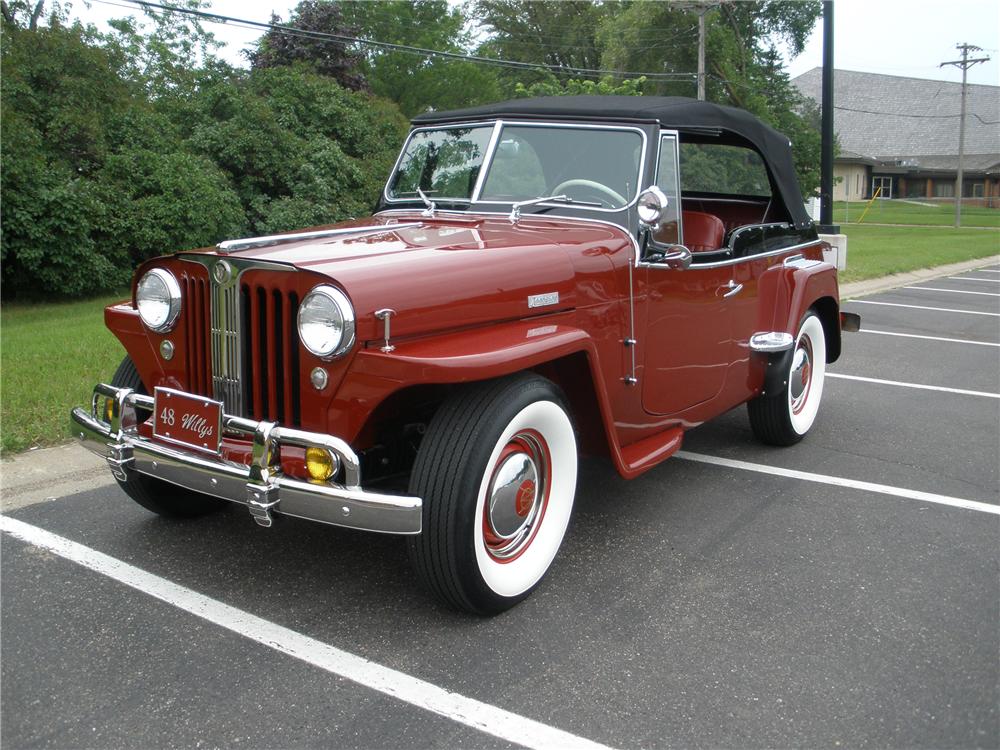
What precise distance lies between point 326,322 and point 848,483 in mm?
3083

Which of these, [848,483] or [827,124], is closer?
[848,483]

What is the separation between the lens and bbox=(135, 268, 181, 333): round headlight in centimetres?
325

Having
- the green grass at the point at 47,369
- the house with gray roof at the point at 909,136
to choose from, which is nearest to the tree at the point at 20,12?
the green grass at the point at 47,369

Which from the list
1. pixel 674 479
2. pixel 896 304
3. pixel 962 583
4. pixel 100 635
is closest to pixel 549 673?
pixel 100 635

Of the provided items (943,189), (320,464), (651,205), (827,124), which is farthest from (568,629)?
(943,189)

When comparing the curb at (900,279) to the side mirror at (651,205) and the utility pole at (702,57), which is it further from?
the utility pole at (702,57)

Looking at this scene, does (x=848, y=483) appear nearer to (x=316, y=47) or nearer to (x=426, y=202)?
(x=426, y=202)

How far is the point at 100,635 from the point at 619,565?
6.32ft

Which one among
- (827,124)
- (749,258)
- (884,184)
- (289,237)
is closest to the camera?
(289,237)

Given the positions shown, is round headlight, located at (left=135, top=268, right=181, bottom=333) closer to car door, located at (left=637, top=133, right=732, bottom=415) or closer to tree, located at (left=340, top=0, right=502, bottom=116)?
car door, located at (left=637, top=133, right=732, bottom=415)

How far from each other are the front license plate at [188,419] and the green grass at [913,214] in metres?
38.5

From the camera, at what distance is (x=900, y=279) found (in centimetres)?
1533

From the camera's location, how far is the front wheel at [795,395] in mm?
5008

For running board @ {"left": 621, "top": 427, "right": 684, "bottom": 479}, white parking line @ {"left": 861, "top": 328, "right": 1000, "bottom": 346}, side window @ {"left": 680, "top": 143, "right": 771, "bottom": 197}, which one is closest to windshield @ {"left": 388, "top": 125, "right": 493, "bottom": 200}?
side window @ {"left": 680, "top": 143, "right": 771, "bottom": 197}
